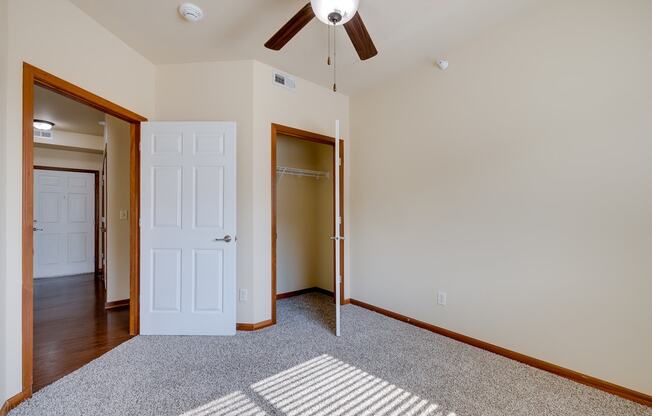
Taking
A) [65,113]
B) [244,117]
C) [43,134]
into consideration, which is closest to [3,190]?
[244,117]

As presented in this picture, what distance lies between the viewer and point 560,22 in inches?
82.6

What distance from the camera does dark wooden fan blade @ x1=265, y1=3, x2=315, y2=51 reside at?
66.9 inches

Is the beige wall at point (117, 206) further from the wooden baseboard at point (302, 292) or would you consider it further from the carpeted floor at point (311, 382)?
the wooden baseboard at point (302, 292)

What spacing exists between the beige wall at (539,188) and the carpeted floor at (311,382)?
12.8 inches

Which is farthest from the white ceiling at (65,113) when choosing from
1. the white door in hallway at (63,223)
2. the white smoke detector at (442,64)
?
the white smoke detector at (442,64)

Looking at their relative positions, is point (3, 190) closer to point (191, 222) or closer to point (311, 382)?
point (191, 222)

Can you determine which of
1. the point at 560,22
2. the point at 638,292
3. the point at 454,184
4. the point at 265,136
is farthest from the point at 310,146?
the point at 638,292

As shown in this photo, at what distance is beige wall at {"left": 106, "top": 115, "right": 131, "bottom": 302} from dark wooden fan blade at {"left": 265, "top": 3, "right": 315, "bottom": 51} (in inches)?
107

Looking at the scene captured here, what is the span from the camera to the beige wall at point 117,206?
11.8 feet

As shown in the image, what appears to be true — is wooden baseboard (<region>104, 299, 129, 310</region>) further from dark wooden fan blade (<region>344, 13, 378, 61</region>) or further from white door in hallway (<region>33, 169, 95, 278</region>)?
dark wooden fan blade (<region>344, 13, 378, 61</region>)

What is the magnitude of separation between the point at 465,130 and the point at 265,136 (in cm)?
188

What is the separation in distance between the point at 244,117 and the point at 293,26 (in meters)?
1.29

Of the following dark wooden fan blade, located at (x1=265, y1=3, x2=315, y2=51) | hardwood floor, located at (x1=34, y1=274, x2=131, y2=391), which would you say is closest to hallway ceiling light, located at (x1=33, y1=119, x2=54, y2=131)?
hardwood floor, located at (x1=34, y1=274, x2=131, y2=391)

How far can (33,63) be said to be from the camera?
185 cm
